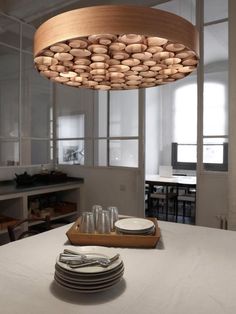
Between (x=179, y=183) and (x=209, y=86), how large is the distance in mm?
2182

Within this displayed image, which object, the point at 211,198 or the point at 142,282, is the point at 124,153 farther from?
the point at 142,282

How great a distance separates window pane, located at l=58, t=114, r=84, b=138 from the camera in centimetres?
386

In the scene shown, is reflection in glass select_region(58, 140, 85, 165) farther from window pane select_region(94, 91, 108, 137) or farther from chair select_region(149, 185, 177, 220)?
chair select_region(149, 185, 177, 220)

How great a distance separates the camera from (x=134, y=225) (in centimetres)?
147

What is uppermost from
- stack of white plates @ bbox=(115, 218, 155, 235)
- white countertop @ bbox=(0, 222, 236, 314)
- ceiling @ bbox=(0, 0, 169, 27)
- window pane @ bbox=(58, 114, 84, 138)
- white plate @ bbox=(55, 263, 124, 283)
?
ceiling @ bbox=(0, 0, 169, 27)

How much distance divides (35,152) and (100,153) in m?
0.97

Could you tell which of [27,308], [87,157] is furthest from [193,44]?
[87,157]

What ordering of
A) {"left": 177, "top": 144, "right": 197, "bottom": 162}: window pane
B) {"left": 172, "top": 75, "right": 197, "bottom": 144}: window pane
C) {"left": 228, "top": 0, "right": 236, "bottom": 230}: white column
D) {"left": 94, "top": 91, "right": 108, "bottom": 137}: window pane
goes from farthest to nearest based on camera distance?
{"left": 172, "top": 75, "right": 197, "bottom": 144}: window pane
{"left": 177, "top": 144, "right": 197, "bottom": 162}: window pane
{"left": 94, "top": 91, "right": 108, "bottom": 137}: window pane
{"left": 228, "top": 0, "right": 236, "bottom": 230}: white column

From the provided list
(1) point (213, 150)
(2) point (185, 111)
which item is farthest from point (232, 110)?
(2) point (185, 111)

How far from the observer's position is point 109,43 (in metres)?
1.09

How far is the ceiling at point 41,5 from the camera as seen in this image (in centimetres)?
336

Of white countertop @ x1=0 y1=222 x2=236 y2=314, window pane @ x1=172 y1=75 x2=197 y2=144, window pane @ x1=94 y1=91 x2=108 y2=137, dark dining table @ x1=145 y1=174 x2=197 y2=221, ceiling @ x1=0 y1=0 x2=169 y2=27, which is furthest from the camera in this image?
window pane @ x1=172 y1=75 x2=197 y2=144

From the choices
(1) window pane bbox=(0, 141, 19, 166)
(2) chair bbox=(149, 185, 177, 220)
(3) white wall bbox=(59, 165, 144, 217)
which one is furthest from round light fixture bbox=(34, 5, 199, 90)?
(2) chair bbox=(149, 185, 177, 220)

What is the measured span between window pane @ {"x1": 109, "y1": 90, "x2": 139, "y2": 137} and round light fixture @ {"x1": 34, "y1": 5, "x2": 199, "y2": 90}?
1760 mm
